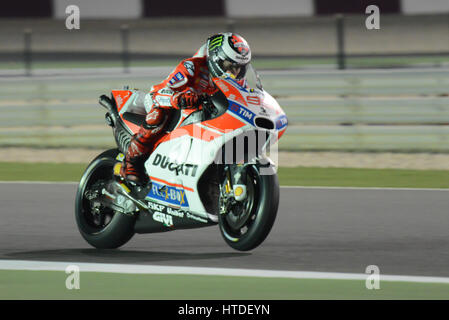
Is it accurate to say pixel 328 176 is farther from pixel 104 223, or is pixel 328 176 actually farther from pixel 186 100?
pixel 186 100

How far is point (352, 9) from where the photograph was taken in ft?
93.0

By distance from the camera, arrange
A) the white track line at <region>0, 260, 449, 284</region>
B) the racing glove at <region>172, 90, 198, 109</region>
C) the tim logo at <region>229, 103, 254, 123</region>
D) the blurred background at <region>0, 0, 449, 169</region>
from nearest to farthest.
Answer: the white track line at <region>0, 260, 449, 284</region>
the tim logo at <region>229, 103, 254, 123</region>
the racing glove at <region>172, 90, 198, 109</region>
the blurred background at <region>0, 0, 449, 169</region>

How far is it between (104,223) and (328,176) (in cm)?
502

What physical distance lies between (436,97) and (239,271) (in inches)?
311

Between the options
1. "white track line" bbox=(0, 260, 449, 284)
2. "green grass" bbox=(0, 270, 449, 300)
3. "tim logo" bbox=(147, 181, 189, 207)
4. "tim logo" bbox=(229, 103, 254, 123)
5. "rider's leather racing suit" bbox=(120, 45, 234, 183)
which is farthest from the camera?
"tim logo" bbox=(147, 181, 189, 207)

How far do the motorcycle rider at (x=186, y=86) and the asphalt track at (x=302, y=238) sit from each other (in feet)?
2.38

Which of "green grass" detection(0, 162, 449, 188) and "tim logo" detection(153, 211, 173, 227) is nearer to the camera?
"tim logo" detection(153, 211, 173, 227)

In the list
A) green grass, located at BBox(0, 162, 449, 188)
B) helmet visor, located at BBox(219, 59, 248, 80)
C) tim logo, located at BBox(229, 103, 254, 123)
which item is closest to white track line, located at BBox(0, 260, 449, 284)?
tim logo, located at BBox(229, 103, 254, 123)

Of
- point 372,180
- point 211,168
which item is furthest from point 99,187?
point 372,180

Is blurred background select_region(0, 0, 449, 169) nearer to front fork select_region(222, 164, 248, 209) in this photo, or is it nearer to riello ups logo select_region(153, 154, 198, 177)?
riello ups logo select_region(153, 154, 198, 177)

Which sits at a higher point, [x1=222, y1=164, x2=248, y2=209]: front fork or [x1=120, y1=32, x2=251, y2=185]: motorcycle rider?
[x1=120, y1=32, x2=251, y2=185]: motorcycle rider

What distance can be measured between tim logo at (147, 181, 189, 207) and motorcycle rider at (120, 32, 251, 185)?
0.57ft

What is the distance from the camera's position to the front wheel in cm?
741
